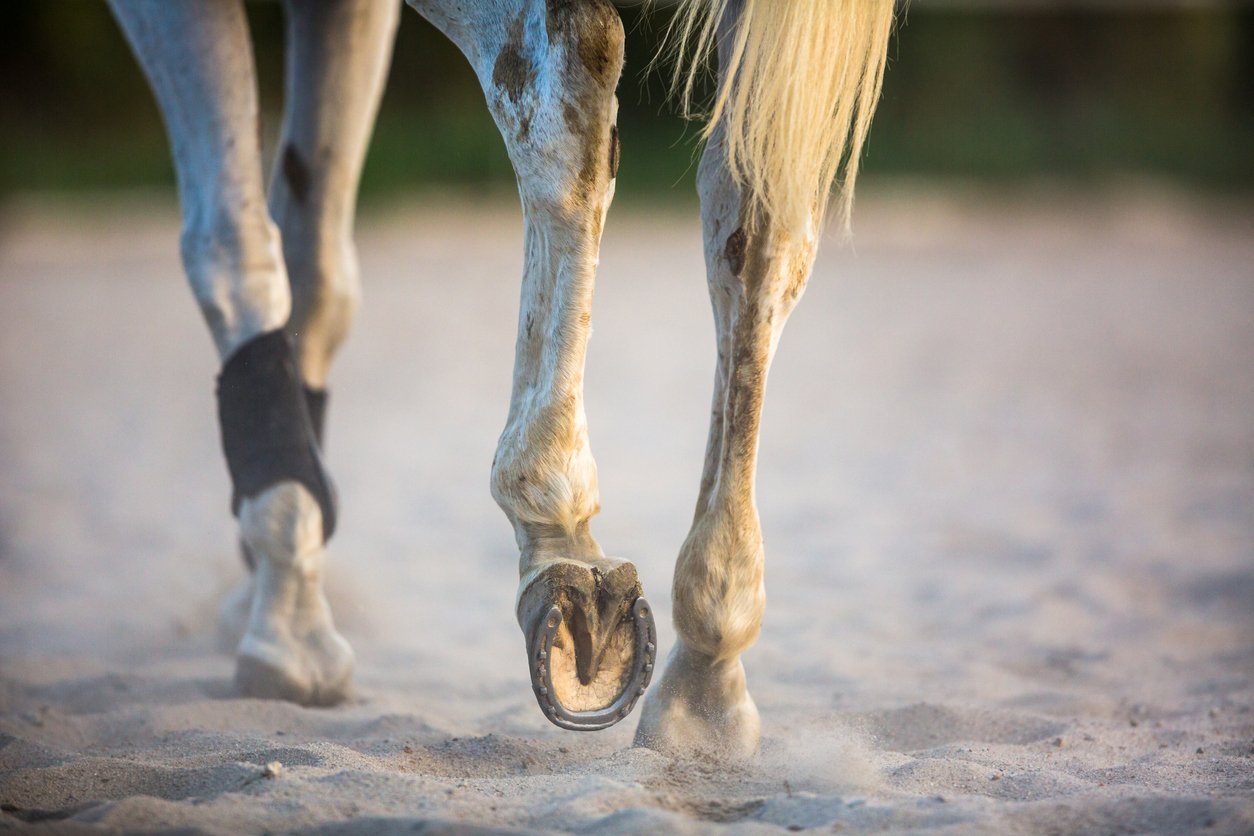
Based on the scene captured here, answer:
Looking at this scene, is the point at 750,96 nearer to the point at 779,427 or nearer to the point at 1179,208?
the point at 779,427

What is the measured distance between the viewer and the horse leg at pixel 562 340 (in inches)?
72.4

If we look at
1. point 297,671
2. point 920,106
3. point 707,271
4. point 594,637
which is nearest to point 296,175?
point 297,671

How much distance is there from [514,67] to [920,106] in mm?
21584

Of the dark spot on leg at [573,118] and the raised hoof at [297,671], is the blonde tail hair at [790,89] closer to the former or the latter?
the dark spot on leg at [573,118]

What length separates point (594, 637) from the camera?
1.84m

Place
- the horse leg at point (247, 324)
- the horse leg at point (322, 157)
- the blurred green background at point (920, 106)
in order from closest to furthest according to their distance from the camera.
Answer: the horse leg at point (247, 324) → the horse leg at point (322, 157) → the blurred green background at point (920, 106)

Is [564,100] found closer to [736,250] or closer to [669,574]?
[736,250]

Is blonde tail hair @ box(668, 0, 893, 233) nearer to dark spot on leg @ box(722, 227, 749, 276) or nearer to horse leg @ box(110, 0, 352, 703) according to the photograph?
dark spot on leg @ box(722, 227, 749, 276)

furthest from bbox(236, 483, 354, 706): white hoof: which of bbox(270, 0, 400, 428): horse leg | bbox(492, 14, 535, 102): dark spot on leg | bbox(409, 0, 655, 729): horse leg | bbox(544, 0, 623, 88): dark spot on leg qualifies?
bbox(544, 0, 623, 88): dark spot on leg

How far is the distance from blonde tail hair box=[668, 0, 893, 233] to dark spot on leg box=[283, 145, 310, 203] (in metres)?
1.13

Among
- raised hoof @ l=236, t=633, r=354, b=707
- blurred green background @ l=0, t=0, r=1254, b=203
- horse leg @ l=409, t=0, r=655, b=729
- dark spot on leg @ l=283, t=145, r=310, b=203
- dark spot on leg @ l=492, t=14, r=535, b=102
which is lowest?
raised hoof @ l=236, t=633, r=354, b=707

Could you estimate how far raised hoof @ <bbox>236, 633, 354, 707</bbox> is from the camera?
A: 2389mm

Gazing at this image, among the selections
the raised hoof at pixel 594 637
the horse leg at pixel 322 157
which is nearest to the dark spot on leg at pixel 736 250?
the raised hoof at pixel 594 637

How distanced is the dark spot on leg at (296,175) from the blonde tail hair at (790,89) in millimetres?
1132
